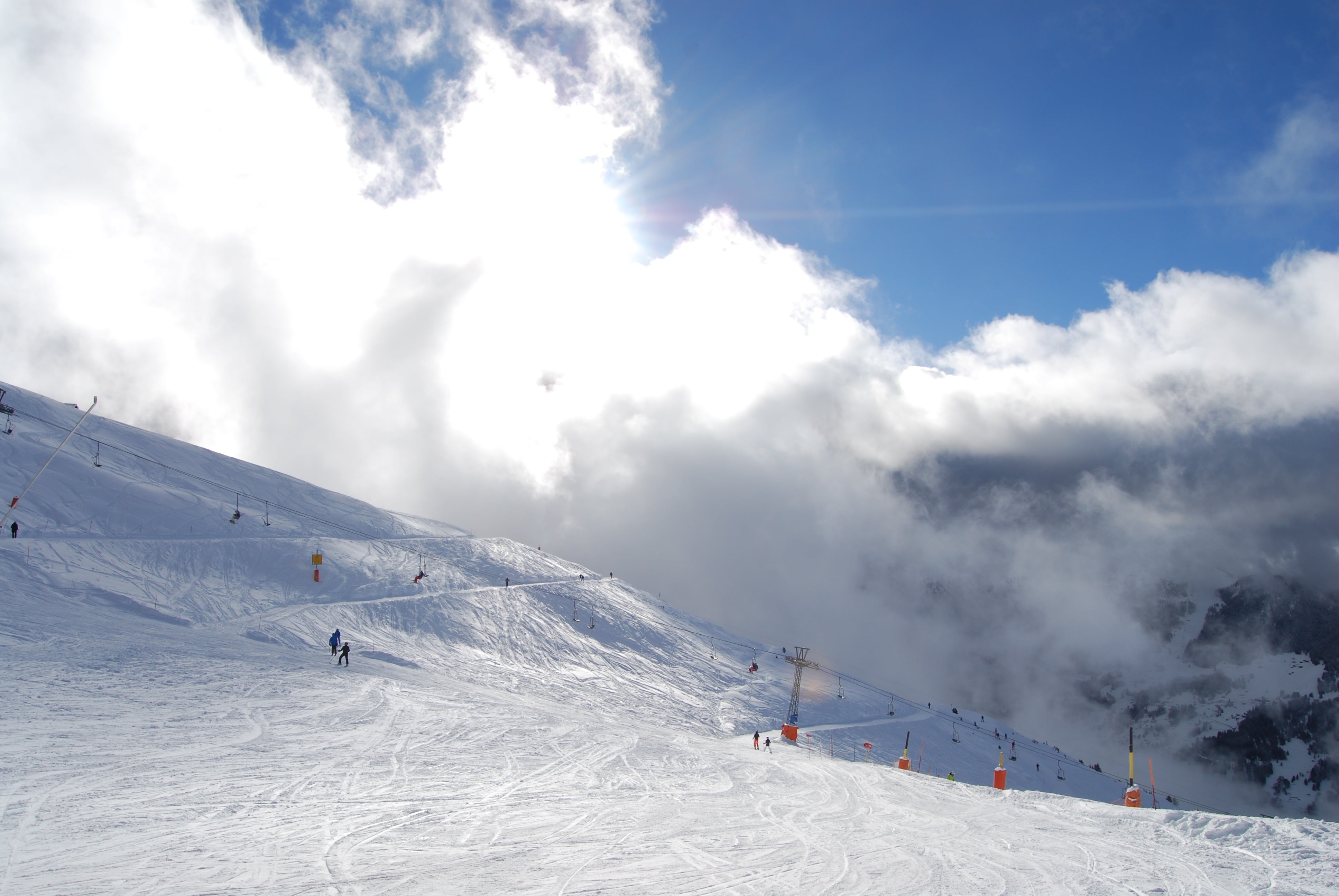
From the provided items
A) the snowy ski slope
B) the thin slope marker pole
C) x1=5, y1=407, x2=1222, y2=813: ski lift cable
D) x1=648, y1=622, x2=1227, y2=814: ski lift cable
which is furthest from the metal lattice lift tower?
the thin slope marker pole

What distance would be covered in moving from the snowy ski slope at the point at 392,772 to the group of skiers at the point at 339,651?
68 centimetres

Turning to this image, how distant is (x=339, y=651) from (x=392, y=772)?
23.3 m

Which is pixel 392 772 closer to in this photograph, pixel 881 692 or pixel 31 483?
pixel 31 483

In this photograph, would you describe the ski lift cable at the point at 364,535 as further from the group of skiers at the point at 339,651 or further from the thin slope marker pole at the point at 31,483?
the group of skiers at the point at 339,651

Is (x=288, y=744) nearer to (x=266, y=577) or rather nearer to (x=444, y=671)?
(x=444, y=671)

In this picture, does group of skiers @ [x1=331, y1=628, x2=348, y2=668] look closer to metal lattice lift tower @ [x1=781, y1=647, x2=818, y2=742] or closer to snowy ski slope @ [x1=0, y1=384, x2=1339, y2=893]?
snowy ski slope @ [x1=0, y1=384, x2=1339, y2=893]

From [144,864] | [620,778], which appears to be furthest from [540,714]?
[144,864]

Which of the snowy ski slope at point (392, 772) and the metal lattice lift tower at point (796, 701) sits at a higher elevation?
the metal lattice lift tower at point (796, 701)

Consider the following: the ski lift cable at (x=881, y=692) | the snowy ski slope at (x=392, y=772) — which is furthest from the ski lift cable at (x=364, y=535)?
the snowy ski slope at (x=392, y=772)

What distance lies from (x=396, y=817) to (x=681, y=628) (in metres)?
60.0

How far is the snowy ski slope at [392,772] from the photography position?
11.1 meters

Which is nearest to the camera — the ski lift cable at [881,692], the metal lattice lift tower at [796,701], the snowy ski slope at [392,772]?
the snowy ski slope at [392,772]

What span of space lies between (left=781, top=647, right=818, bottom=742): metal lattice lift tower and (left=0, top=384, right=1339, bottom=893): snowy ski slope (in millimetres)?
2289

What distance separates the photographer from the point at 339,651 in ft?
122
